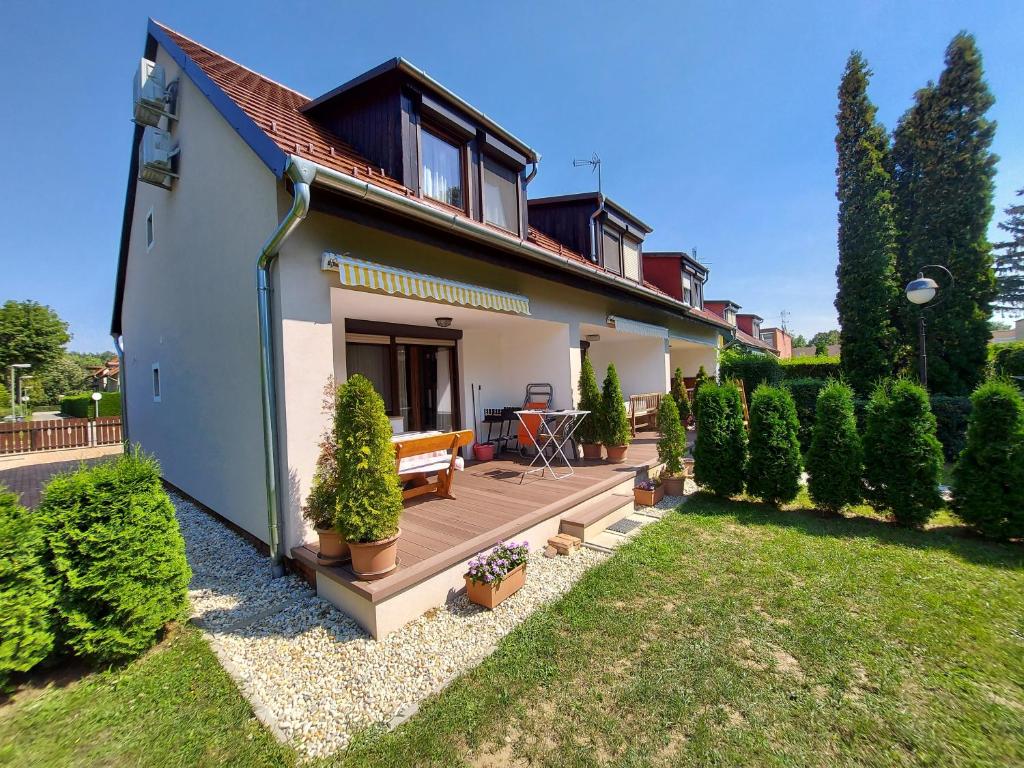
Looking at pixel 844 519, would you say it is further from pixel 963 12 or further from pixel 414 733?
pixel 963 12

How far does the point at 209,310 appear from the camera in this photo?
23.4 feet

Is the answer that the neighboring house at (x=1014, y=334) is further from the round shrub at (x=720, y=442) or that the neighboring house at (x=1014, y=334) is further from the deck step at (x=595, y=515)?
the deck step at (x=595, y=515)

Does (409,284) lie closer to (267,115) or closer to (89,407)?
(267,115)

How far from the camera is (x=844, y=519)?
7199 mm

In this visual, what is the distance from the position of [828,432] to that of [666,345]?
29.6 ft

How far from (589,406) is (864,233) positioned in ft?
54.7

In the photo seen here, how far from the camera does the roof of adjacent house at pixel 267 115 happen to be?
524cm

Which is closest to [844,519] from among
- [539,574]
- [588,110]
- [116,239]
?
[539,574]

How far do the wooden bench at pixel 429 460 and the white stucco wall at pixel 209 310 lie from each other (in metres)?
1.97

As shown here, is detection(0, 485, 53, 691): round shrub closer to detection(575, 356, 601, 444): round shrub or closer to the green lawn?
the green lawn

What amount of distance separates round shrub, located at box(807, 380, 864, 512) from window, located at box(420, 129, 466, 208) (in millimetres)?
7946

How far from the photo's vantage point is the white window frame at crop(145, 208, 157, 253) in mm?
9758

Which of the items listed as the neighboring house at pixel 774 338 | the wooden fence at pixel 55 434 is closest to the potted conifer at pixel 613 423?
the wooden fence at pixel 55 434

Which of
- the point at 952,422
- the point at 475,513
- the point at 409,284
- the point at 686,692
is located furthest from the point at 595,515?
the point at 952,422
